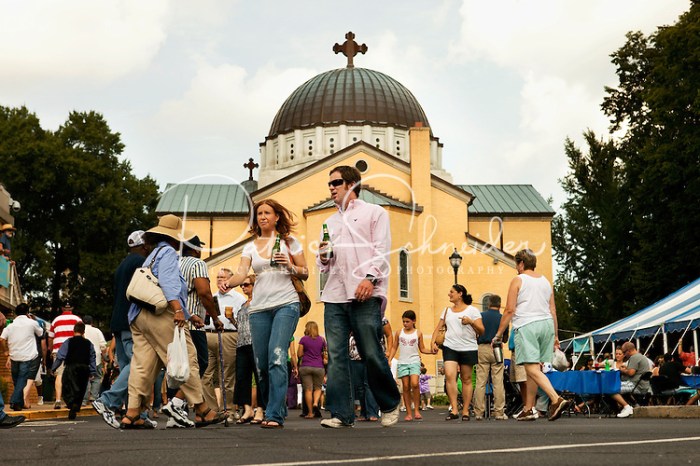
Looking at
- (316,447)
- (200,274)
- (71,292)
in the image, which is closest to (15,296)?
(71,292)

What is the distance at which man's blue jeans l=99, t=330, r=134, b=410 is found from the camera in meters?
9.48

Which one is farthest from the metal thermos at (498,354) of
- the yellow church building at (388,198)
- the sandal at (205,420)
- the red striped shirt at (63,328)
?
the yellow church building at (388,198)

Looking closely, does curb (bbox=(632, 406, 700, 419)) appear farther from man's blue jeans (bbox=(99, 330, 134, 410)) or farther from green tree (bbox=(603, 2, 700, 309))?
green tree (bbox=(603, 2, 700, 309))

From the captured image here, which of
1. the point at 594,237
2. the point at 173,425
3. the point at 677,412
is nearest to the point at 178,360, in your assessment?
the point at 173,425

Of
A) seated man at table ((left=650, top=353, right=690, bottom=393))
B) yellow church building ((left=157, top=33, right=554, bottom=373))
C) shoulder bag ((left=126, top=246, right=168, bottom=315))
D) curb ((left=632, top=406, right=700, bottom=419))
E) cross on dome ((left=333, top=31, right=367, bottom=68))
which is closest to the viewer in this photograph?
shoulder bag ((left=126, top=246, right=168, bottom=315))

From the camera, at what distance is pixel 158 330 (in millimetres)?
9047

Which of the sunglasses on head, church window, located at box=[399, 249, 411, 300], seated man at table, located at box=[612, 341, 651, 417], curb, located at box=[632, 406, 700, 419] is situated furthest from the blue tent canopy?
church window, located at box=[399, 249, 411, 300]

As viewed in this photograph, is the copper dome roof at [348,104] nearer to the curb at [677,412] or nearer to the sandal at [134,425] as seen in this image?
the curb at [677,412]

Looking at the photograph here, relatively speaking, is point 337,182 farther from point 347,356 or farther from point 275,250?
point 347,356

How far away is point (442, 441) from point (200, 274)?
399 cm

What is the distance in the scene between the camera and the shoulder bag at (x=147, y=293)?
29.3ft

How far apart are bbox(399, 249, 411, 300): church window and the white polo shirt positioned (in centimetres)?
3200

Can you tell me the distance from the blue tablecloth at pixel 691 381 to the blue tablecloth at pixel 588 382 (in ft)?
8.51

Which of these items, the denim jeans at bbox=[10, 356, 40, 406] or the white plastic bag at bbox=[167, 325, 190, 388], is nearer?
the white plastic bag at bbox=[167, 325, 190, 388]
